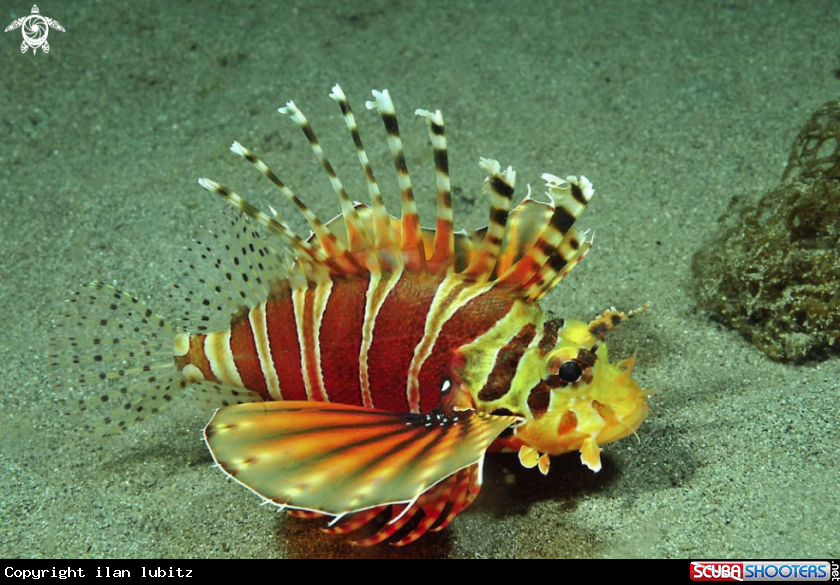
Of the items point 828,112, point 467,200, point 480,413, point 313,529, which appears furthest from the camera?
point 467,200

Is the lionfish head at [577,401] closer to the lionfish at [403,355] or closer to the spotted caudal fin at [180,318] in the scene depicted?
the lionfish at [403,355]

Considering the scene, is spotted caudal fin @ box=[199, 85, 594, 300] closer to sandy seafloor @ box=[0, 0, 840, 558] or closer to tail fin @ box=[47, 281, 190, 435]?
tail fin @ box=[47, 281, 190, 435]

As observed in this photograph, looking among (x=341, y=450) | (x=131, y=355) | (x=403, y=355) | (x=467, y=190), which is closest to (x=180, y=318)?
(x=131, y=355)

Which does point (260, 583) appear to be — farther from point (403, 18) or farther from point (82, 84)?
point (403, 18)

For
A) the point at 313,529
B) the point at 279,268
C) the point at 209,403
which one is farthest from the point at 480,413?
the point at 209,403

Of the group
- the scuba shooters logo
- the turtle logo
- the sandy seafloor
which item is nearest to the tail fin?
the sandy seafloor

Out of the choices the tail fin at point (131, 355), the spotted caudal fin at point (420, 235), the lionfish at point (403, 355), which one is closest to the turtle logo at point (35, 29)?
the tail fin at point (131, 355)

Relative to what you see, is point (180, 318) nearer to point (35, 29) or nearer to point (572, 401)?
point (572, 401)

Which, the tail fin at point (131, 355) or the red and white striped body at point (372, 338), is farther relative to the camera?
the tail fin at point (131, 355)
